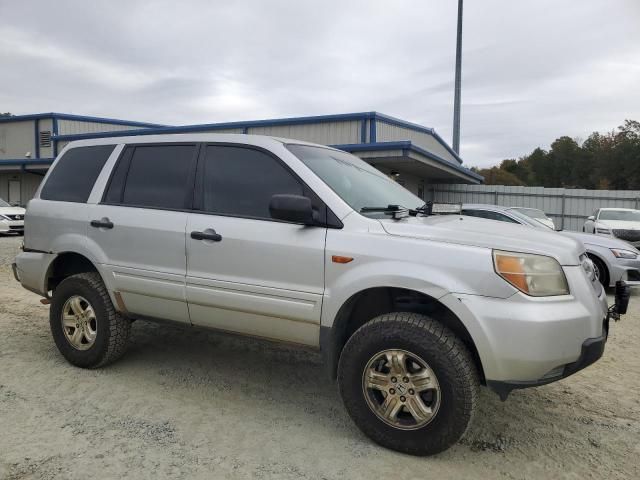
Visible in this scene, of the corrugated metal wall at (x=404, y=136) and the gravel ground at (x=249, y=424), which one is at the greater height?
the corrugated metal wall at (x=404, y=136)

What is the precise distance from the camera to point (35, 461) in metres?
2.77

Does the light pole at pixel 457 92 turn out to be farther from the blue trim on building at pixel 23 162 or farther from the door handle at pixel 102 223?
the door handle at pixel 102 223

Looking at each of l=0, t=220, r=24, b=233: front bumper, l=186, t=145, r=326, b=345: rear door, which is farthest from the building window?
l=186, t=145, r=326, b=345: rear door

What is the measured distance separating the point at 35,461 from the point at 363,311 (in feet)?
6.76

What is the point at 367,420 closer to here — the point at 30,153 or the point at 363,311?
the point at 363,311

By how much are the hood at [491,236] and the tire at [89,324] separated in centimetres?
237

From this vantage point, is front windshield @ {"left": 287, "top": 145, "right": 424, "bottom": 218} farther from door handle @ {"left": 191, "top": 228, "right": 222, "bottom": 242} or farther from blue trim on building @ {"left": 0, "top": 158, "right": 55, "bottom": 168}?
blue trim on building @ {"left": 0, "top": 158, "right": 55, "bottom": 168}

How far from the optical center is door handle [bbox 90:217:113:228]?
3.89 meters

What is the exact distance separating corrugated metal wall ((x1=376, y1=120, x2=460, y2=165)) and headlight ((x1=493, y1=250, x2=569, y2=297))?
13623mm

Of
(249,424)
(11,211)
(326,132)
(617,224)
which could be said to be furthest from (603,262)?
(11,211)

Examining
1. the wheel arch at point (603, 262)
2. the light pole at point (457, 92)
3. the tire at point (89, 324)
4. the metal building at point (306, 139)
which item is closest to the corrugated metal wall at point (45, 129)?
the metal building at point (306, 139)

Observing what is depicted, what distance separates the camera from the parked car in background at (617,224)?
42.2 ft

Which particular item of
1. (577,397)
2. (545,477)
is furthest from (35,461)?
(577,397)

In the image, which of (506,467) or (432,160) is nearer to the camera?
(506,467)
